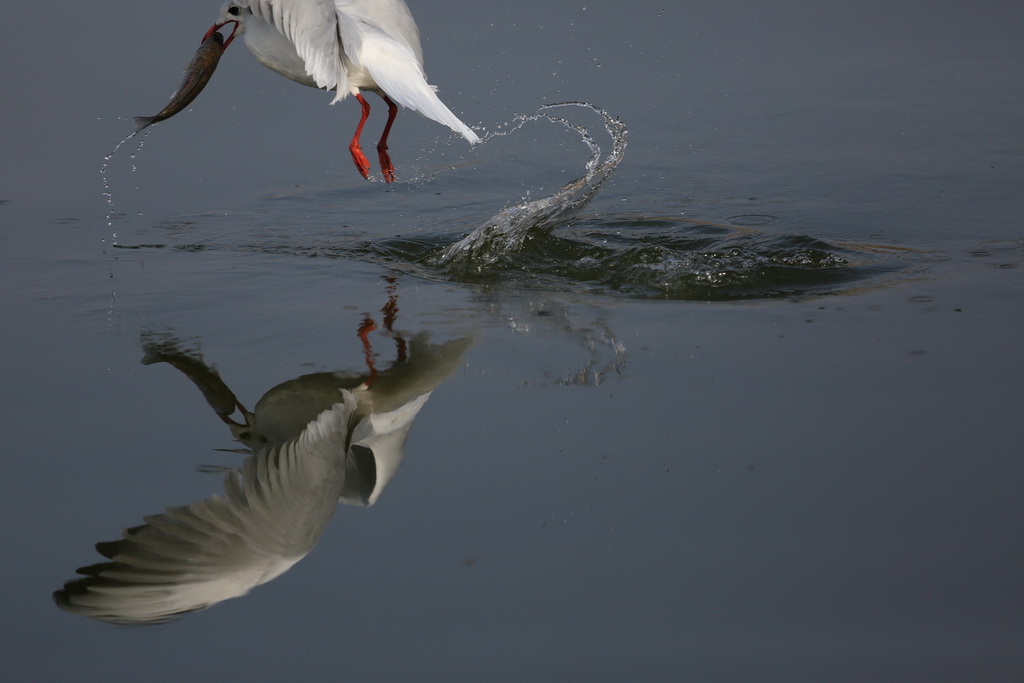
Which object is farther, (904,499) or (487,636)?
(904,499)

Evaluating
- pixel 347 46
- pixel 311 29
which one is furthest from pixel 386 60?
pixel 311 29

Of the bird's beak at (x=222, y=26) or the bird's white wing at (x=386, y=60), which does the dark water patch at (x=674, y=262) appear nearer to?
the bird's white wing at (x=386, y=60)

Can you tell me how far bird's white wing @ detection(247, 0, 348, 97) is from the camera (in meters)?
5.11

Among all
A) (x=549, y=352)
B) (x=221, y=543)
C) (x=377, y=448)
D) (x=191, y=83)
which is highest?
(x=191, y=83)

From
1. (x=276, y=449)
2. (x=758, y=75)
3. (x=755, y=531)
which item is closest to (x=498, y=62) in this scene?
(x=758, y=75)

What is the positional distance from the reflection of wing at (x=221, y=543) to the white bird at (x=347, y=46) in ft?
6.83

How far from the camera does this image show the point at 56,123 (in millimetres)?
7227

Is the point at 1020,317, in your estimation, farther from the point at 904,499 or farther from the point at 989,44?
the point at 989,44

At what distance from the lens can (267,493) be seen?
10.5 ft

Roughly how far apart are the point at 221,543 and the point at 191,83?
2.91 m

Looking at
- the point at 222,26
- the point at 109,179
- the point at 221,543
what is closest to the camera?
the point at 221,543

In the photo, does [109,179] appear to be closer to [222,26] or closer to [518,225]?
[222,26]

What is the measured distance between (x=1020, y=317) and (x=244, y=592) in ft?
9.92

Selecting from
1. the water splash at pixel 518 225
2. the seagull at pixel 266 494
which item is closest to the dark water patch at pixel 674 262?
the water splash at pixel 518 225
